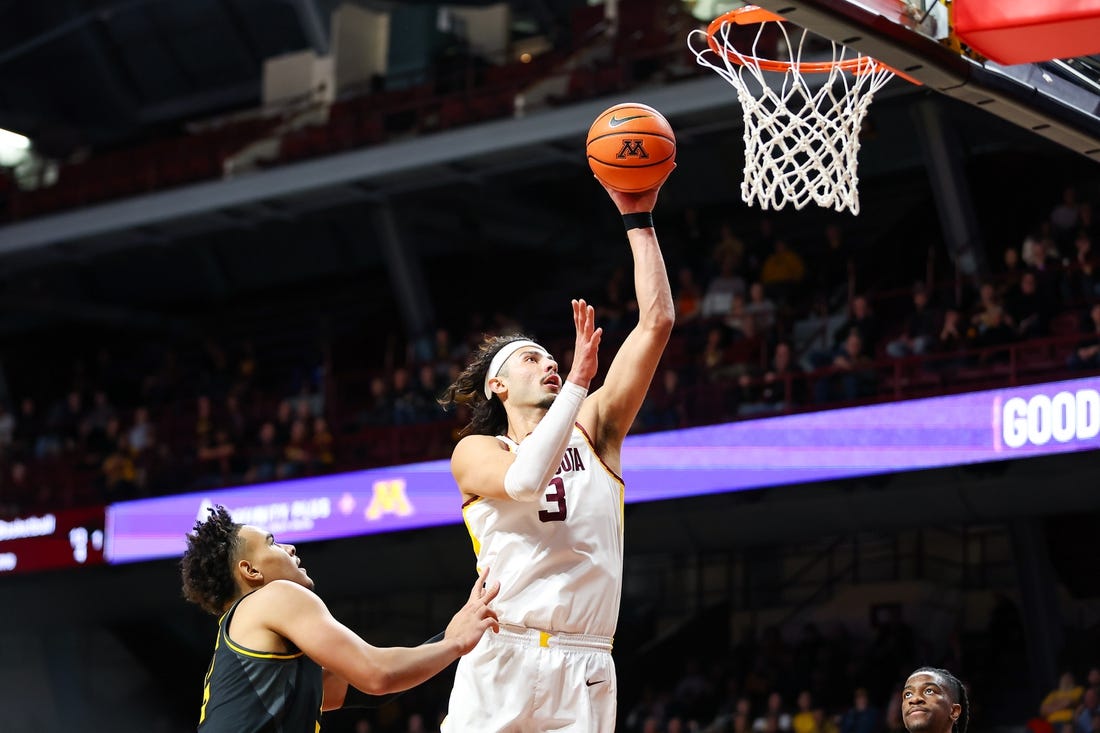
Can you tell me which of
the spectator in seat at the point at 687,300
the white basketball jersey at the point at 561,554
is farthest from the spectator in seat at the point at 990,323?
the white basketball jersey at the point at 561,554

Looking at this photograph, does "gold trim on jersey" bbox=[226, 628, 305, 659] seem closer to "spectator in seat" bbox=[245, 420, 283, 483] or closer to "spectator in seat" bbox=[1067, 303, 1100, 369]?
"spectator in seat" bbox=[1067, 303, 1100, 369]

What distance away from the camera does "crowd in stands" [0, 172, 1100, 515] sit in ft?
42.9

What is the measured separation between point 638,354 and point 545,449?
1.85 ft

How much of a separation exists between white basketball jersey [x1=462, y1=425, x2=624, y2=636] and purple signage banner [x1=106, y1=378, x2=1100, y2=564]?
5.76 m

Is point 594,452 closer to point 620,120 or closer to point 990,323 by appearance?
point 620,120

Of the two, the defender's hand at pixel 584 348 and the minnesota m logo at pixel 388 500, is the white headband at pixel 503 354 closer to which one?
the defender's hand at pixel 584 348

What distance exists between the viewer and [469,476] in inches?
178

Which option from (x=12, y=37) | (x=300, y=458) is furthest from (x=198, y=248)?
(x=300, y=458)

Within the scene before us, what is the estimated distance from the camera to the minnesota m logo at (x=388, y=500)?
49.2 ft

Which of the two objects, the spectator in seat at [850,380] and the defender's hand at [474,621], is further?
the spectator in seat at [850,380]

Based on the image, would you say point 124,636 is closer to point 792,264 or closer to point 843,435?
point 792,264

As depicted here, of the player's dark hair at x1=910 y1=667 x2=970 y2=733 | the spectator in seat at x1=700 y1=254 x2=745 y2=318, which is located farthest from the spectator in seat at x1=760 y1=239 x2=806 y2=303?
the player's dark hair at x1=910 y1=667 x2=970 y2=733

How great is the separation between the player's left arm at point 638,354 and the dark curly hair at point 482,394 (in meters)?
0.35

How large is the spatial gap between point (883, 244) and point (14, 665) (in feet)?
43.3
